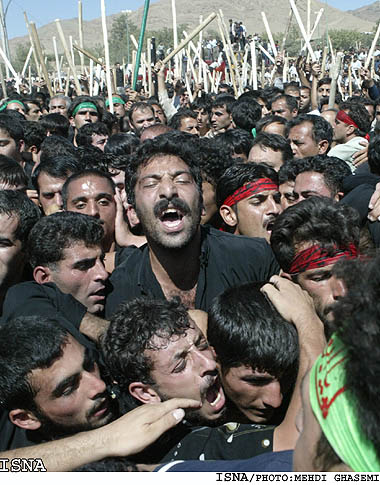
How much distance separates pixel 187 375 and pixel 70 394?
51 centimetres

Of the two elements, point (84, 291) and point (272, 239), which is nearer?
point (272, 239)

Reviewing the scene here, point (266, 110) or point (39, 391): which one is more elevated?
point (39, 391)

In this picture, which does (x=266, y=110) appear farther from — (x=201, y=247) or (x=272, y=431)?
(x=272, y=431)

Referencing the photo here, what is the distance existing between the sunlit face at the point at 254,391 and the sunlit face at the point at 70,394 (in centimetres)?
57

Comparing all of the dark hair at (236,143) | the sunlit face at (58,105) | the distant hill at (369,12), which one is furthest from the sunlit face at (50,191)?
the distant hill at (369,12)

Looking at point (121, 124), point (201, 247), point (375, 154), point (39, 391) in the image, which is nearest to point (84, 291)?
point (201, 247)

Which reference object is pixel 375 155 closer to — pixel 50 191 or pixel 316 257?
pixel 316 257

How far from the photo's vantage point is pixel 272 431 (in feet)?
7.27

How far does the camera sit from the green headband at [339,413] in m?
1.10

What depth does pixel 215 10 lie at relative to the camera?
4321 inches

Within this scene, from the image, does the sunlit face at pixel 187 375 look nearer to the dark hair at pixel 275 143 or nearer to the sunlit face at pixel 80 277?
the sunlit face at pixel 80 277

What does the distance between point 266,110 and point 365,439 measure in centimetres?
1038

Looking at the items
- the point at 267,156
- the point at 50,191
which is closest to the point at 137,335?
the point at 50,191

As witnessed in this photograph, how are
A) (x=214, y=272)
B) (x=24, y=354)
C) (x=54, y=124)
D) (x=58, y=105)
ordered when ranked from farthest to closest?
1. (x=58, y=105)
2. (x=54, y=124)
3. (x=214, y=272)
4. (x=24, y=354)
